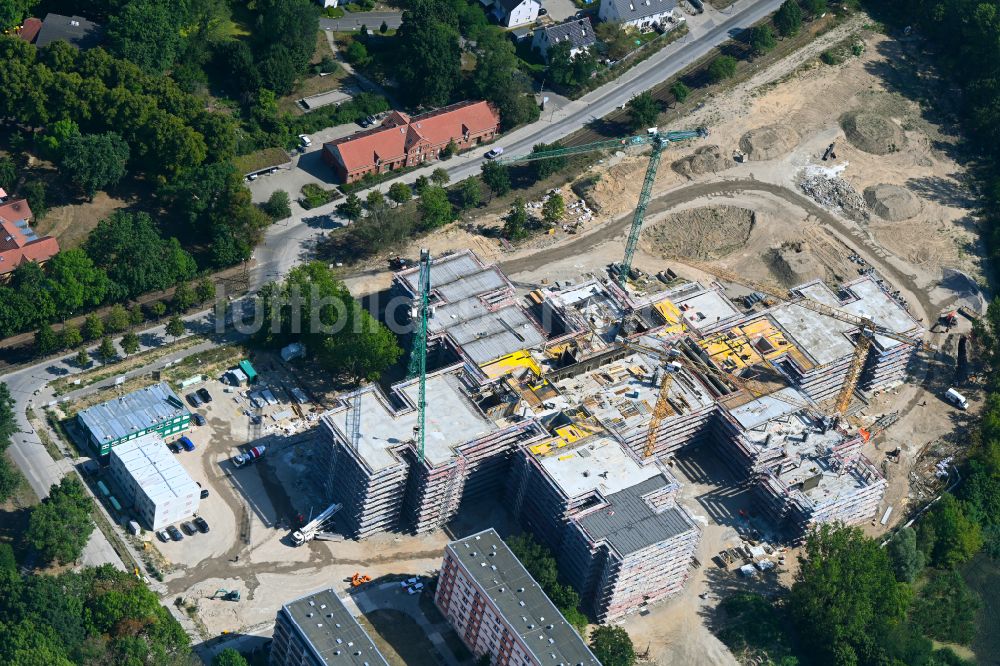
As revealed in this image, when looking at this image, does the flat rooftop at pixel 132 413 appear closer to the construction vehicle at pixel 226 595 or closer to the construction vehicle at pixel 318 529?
the construction vehicle at pixel 318 529

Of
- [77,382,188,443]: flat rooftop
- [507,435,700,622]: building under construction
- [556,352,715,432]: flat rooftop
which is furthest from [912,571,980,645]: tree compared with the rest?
[77,382,188,443]: flat rooftop

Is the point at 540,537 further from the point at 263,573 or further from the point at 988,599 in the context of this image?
the point at 988,599

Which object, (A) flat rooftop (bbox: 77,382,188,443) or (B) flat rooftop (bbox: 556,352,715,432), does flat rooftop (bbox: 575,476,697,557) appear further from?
(A) flat rooftop (bbox: 77,382,188,443)

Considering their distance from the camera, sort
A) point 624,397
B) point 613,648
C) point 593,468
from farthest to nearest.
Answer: point 624,397, point 593,468, point 613,648

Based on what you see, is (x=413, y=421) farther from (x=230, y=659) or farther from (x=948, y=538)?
(x=948, y=538)

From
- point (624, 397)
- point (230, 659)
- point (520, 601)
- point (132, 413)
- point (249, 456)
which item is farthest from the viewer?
point (624, 397)

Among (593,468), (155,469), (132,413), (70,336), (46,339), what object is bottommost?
(155,469)

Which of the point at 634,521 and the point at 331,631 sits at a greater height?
the point at 634,521

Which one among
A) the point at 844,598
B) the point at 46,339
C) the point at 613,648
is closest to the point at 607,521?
the point at 613,648
